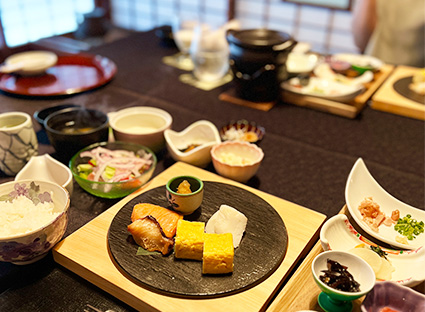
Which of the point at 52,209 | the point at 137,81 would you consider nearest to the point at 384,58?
the point at 137,81

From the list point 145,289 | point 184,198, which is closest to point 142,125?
point 184,198

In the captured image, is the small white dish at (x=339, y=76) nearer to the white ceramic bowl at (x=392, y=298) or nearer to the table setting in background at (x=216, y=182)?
the table setting in background at (x=216, y=182)

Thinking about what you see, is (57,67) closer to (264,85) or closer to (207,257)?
(264,85)

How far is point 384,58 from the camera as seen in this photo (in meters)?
3.06

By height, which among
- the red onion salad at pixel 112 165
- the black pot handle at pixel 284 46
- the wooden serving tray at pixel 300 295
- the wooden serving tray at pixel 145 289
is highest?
the black pot handle at pixel 284 46

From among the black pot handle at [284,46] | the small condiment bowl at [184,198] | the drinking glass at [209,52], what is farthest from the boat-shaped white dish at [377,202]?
the drinking glass at [209,52]

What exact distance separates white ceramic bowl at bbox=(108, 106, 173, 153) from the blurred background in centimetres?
270

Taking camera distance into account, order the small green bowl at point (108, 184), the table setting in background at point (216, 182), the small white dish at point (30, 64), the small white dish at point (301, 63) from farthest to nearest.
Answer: the small white dish at point (301, 63) → the small white dish at point (30, 64) → the small green bowl at point (108, 184) → the table setting in background at point (216, 182)

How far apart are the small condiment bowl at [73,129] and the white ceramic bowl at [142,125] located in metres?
0.06

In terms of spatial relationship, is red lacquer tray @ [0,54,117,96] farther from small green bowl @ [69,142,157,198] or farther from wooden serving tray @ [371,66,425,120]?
wooden serving tray @ [371,66,425,120]

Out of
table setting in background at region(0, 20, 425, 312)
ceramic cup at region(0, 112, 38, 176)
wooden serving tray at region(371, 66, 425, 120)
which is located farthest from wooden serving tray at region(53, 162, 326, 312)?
wooden serving tray at region(371, 66, 425, 120)

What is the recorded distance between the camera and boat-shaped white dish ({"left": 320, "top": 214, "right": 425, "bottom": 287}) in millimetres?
962

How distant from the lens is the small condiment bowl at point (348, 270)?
33.2 inches

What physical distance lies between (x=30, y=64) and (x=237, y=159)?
1.43 metres
